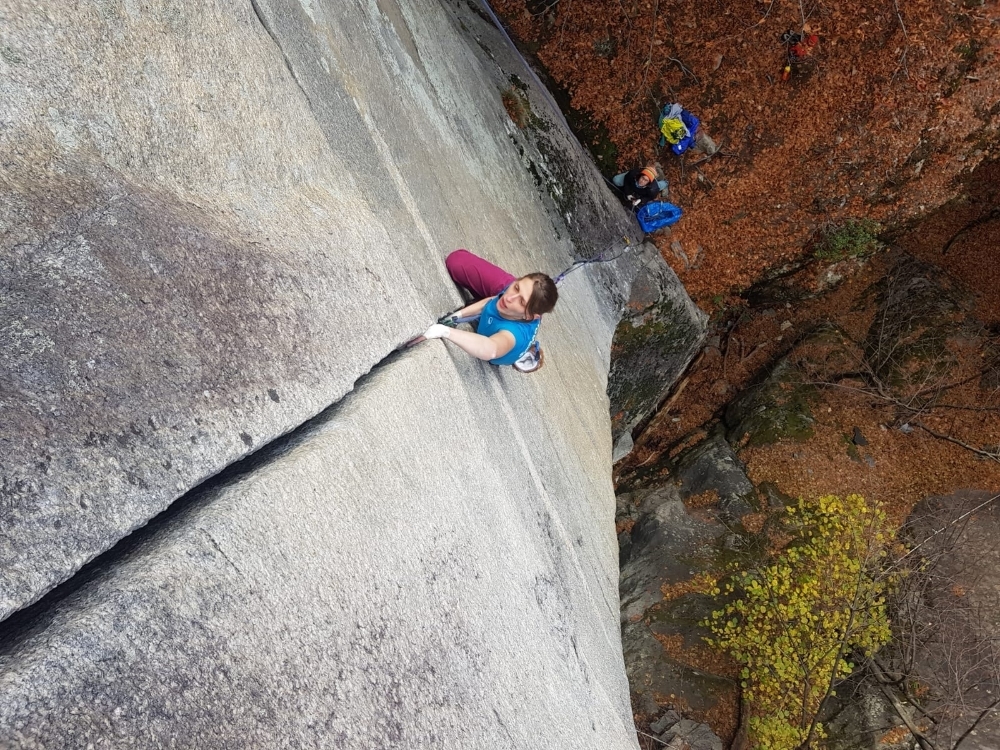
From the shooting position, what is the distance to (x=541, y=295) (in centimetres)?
379

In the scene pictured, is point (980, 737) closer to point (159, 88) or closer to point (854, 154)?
point (854, 154)

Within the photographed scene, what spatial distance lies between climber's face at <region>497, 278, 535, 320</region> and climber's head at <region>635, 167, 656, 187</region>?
233 inches

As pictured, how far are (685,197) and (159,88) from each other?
9.17 meters

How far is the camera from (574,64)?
9.88m

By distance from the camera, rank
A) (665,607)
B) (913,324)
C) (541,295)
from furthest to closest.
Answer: (913,324), (665,607), (541,295)

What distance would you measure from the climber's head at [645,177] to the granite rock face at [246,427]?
5283 mm

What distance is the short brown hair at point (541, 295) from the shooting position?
3771 mm

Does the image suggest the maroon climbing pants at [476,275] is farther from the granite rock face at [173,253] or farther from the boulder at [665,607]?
the boulder at [665,607]

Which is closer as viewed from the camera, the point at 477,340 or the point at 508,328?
the point at 477,340

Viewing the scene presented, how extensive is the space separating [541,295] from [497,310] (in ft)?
1.30

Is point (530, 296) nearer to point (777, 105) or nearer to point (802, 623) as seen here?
point (802, 623)

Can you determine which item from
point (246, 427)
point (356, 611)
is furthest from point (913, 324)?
point (246, 427)

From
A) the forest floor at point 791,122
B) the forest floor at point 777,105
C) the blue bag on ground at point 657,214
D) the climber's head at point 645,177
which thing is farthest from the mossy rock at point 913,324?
the climber's head at point 645,177

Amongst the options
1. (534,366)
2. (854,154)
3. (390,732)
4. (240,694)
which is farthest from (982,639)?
(240,694)
